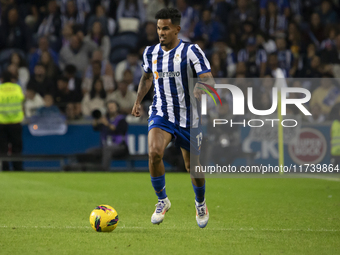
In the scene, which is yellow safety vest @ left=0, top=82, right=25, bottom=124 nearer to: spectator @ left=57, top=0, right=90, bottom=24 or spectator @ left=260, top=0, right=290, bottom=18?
spectator @ left=57, top=0, right=90, bottom=24

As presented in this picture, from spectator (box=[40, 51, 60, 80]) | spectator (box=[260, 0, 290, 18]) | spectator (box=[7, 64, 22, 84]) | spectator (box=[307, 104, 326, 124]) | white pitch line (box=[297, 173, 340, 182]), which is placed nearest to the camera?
white pitch line (box=[297, 173, 340, 182])

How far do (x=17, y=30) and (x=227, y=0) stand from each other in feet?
→ 20.4

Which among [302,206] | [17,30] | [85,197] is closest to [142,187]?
[85,197]

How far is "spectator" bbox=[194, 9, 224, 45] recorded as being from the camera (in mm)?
16469

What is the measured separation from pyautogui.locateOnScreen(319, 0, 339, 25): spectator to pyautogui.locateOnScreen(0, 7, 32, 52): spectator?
342 inches

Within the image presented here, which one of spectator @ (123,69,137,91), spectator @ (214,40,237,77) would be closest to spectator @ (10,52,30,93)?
spectator @ (123,69,137,91)

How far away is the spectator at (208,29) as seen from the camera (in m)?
16.5

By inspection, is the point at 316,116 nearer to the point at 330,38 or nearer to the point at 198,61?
the point at 330,38

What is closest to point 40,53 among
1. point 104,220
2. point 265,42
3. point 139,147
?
point 139,147

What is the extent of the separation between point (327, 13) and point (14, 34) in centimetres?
925

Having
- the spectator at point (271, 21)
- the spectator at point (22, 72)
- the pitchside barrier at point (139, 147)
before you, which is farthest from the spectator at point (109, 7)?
the pitchside barrier at point (139, 147)

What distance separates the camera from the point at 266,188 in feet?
34.0

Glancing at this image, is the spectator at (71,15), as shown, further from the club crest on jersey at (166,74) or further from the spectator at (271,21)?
the club crest on jersey at (166,74)

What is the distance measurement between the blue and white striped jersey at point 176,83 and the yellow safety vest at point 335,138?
7776 mm
